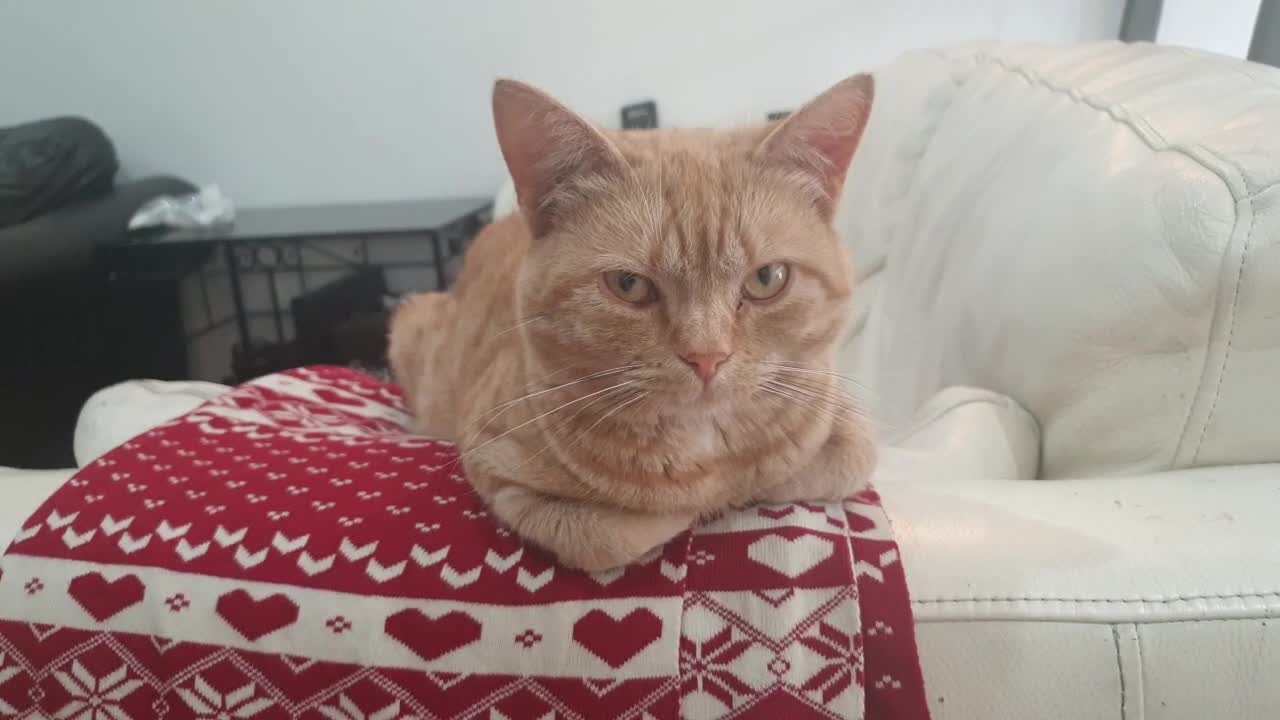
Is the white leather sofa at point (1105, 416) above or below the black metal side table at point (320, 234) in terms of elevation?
above

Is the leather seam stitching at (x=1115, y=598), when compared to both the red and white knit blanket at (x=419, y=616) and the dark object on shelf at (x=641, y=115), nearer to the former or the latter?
the red and white knit blanket at (x=419, y=616)

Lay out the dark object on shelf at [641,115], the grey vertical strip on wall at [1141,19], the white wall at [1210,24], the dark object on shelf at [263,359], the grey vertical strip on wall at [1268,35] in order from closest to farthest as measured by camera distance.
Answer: the grey vertical strip on wall at [1268,35]
the white wall at [1210,24]
the grey vertical strip on wall at [1141,19]
the dark object on shelf at [641,115]
the dark object on shelf at [263,359]

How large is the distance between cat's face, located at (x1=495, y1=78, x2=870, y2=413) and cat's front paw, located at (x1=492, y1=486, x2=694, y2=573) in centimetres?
12

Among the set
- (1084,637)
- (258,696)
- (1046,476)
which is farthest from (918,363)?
Answer: (258,696)

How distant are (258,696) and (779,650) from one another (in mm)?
469

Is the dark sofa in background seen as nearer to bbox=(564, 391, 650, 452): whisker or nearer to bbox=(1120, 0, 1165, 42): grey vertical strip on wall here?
bbox=(564, 391, 650, 452): whisker

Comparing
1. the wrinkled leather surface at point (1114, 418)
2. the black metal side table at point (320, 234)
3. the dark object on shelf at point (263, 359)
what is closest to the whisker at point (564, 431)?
the wrinkled leather surface at point (1114, 418)

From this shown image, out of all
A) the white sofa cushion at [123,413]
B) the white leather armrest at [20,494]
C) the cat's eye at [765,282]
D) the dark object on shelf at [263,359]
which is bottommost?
the dark object on shelf at [263,359]

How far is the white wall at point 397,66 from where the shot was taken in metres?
2.65

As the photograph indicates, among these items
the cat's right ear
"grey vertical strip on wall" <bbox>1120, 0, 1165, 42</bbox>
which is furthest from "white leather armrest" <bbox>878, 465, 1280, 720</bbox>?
"grey vertical strip on wall" <bbox>1120, 0, 1165, 42</bbox>

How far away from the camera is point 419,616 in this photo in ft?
2.25

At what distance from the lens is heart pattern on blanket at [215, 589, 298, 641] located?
697mm

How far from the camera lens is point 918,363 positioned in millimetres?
1363

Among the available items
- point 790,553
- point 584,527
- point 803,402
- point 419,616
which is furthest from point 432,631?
point 803,402
